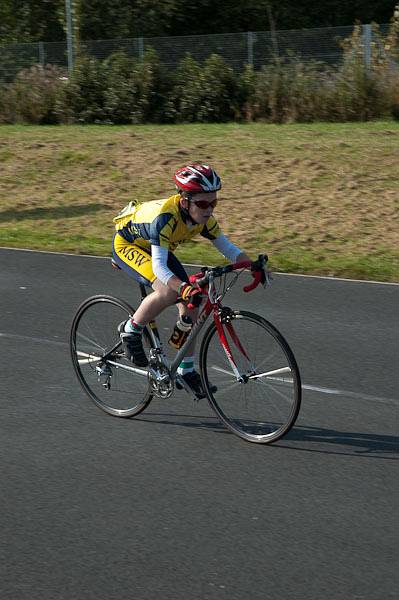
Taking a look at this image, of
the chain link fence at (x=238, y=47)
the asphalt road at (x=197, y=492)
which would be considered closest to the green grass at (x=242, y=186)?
the chain link fence at (x=238, y=47)

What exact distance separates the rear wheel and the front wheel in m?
0.65

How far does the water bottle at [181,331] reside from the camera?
7.21m

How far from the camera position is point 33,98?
84.2ft

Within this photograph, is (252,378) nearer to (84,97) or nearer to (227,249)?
(227,249)

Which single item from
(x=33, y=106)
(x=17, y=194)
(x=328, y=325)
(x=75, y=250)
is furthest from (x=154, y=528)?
(x=33, y=106)

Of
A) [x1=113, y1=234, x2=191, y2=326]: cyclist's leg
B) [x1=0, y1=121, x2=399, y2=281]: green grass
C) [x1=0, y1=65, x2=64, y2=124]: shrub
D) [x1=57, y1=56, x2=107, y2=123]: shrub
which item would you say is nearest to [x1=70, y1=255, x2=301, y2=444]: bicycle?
[x1=113, y1=234, x2=191, y2=326]: cyclist's leg

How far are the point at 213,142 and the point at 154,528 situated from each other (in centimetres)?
1558

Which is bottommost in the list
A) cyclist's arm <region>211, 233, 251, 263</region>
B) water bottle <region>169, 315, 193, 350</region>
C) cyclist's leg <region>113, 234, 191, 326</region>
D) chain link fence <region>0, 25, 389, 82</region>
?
chain link fence <region>0, 25, 389, 82</region>

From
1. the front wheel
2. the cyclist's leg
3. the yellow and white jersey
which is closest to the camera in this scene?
the front wheel

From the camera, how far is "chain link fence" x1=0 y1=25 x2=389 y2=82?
25.0m

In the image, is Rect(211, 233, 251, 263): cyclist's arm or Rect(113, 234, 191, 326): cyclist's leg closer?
Rect(113, 234, 191, 326): cyclist's leg

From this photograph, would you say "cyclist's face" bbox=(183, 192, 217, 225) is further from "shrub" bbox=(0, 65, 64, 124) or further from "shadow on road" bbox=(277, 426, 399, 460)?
"shrub" bbox=(0, 65, 64, 124)

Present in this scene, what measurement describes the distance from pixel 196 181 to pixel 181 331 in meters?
1.02

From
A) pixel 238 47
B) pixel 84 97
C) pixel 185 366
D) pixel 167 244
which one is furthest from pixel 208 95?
pixel 167 244
